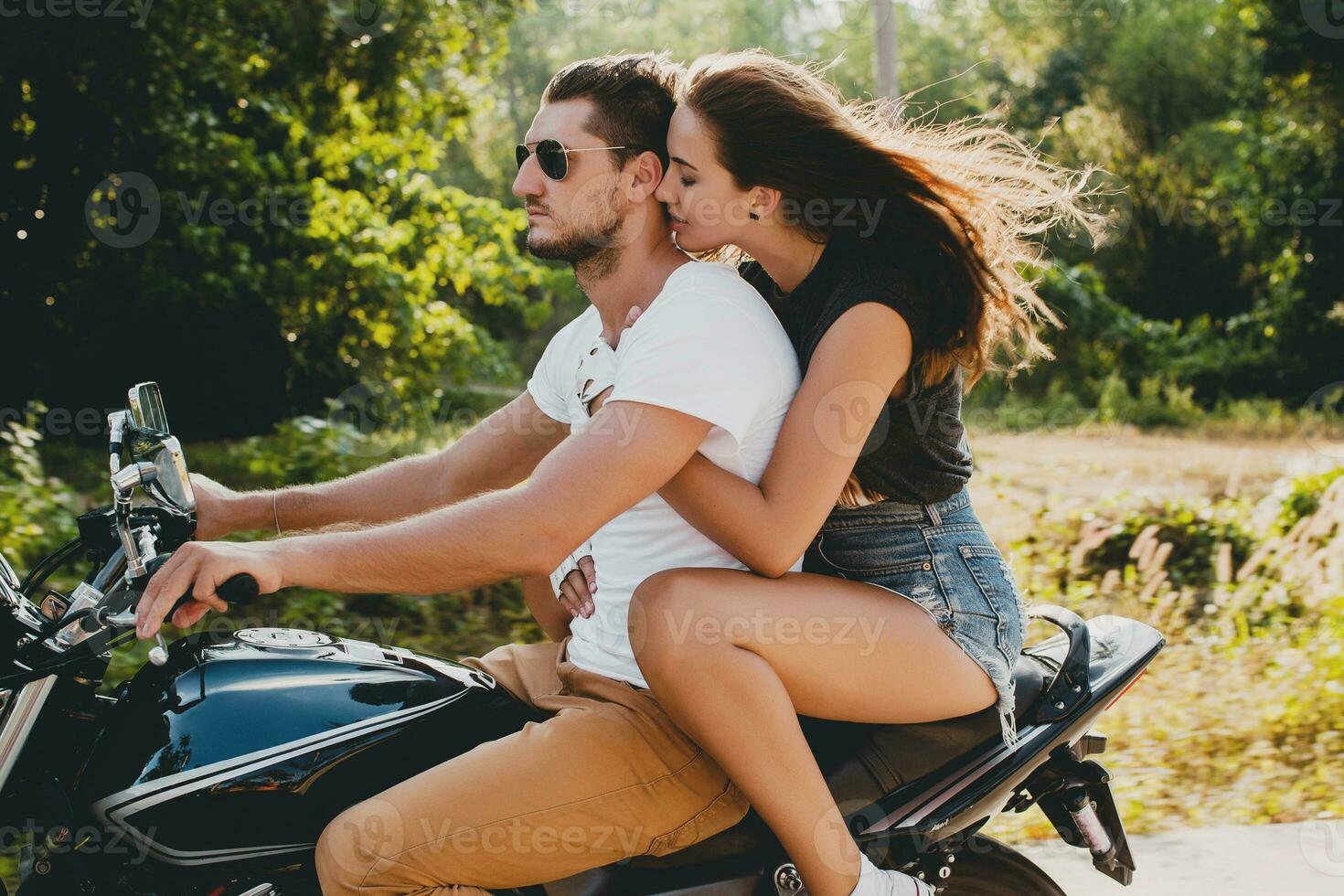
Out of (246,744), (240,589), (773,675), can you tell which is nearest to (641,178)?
(773,675)

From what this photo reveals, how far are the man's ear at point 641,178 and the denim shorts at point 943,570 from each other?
72cm

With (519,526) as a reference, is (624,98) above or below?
above

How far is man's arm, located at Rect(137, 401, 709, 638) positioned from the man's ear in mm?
604

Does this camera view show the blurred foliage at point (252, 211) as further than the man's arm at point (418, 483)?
Yes

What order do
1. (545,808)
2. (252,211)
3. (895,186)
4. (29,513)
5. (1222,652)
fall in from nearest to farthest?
(545,808)
(895,186)
(29,513)
(1222,652)
(252,211)

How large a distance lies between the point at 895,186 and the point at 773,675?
1002mm

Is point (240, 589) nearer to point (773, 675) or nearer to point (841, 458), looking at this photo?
point (773, 675)

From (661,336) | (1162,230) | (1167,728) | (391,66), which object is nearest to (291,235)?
(391,66)

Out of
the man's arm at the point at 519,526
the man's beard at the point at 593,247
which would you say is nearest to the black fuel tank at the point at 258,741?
the man's arm at the point at 519,526

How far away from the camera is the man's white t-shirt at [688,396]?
1972mm

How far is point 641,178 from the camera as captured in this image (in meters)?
2.40

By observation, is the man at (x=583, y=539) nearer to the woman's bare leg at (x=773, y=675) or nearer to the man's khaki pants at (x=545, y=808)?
the man's khaki pants at (x=545, y=808)

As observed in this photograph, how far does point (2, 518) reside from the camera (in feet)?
15.8

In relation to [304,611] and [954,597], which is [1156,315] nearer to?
[304,611]
